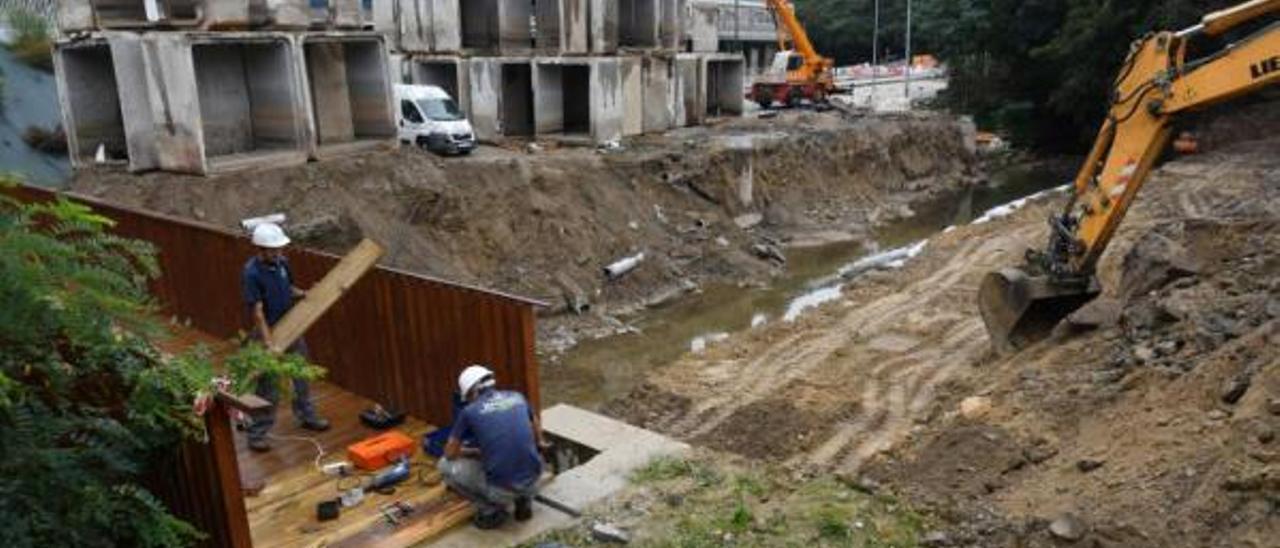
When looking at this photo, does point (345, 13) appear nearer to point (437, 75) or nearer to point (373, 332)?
point (437, 75)

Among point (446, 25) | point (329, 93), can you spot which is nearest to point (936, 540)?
point (329, 93)

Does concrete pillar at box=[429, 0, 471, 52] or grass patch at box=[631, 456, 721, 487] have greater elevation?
concrete pillar at box=[429, 0, 471, 52]

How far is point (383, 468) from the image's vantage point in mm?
8039

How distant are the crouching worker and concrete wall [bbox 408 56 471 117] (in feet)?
77.7

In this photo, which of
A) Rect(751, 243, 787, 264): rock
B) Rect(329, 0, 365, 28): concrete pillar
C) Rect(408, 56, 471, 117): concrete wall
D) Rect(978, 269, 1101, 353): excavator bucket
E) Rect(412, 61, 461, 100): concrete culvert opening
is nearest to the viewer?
Rect(978, 269, 1101, 353): excavator bucket

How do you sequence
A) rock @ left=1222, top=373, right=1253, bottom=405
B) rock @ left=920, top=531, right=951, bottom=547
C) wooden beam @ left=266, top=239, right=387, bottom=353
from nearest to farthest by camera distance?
rock @ left=920, top=531, right=951, bottom=547
wooden beam @ left=266, top=239, right=387, bottom=353
rock @ left=1222, top=373, right=1253, bottom=405

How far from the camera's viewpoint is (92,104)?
22.2 m

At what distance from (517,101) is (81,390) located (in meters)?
26.9

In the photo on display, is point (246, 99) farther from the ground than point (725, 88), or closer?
farther from the ground

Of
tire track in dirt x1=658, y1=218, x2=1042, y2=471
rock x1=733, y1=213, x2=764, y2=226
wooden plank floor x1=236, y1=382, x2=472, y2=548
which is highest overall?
wooden plank floor x1=236, y1=382, x2=472, y2=548

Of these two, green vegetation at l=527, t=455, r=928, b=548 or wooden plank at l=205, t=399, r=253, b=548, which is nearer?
wooden plank at l=205, t=399, r=253, b=548

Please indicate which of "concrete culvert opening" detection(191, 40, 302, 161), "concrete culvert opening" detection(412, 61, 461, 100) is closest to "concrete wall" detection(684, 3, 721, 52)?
"concrete culvert opening" detection(412, 61, 461, 100)

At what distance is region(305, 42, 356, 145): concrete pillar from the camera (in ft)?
77.6

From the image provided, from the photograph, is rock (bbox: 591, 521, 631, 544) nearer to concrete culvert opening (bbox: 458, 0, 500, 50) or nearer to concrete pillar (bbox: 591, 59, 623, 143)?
concrete pillar (bbox: 591, 59, 623, 143)
